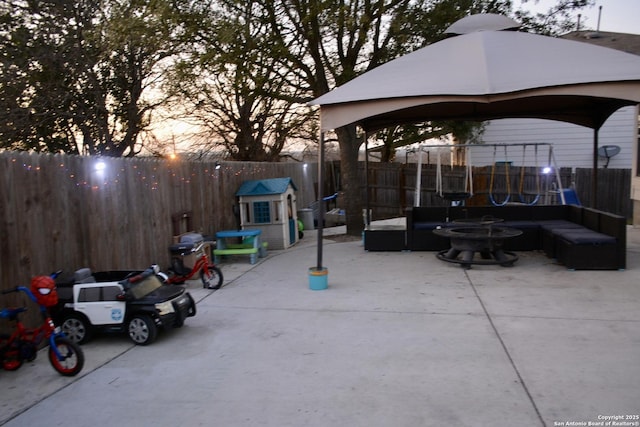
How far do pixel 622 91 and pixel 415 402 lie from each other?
515cm

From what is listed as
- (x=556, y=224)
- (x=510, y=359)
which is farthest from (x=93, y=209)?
(x=556, y=224)

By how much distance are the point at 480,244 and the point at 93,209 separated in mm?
5706

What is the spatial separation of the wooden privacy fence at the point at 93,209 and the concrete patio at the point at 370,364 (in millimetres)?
1082

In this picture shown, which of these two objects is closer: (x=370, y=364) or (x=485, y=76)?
(x=370, y=364)

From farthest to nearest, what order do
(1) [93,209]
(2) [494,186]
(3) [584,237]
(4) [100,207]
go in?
(2) [494,186] < (3) [584,237] < (4) [100,207] < (1) [93,209]

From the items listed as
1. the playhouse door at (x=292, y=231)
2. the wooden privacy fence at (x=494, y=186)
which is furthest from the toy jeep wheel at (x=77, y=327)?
the wooden privacy fence at (x=494, y=186)

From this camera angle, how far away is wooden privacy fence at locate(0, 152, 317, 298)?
4.68 meters

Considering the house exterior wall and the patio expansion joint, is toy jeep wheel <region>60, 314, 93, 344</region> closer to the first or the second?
the patio expansion joint

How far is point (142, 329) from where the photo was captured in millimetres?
4828

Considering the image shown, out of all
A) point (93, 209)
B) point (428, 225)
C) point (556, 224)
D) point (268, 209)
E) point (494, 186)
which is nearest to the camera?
point (93, 209)

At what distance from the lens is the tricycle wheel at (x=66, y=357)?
13.4ft

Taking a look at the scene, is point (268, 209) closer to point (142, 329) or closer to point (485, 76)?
point (485, 76)

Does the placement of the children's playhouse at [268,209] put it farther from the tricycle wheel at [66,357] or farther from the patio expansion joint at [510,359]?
the tricycle wheel at [66,357]

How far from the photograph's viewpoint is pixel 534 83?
6652 mm
